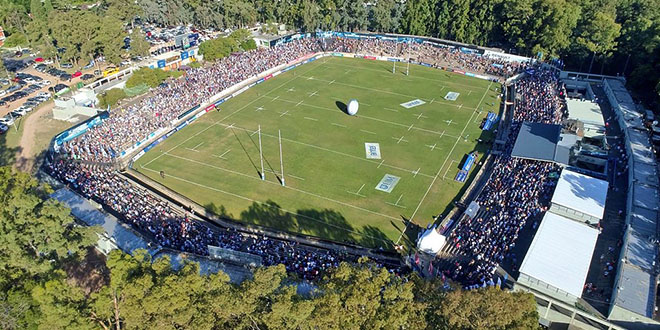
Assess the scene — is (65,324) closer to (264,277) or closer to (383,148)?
(264,277)

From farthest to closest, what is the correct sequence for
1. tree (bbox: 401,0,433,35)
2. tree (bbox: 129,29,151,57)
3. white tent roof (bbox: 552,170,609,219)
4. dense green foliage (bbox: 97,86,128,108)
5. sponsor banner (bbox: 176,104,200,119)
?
tree (bbox: 401,0,433,35) → tree (bbox: 129,29,151,57) → dense green foliage (bbox: 97,86,128,108) → sponsor banner (bbox: 176,104,200,119) → white tent roof (bbox: 552,170,609,219)

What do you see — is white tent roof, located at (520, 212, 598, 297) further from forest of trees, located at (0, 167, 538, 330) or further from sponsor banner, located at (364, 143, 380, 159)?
sponsor banner, located at (364, 143, 380, 159)

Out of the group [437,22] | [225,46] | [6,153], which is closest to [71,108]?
[6,153]

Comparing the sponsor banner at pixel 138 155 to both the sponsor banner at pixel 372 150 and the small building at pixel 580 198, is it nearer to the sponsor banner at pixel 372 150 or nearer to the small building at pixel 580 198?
the sponsor banner at pixel 372 150

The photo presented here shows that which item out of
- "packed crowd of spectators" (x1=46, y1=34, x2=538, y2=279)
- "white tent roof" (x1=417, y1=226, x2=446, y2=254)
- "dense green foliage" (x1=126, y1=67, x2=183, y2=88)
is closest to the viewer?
"white tent roof" (x1=417, y1=226, x2=446, y2=254)

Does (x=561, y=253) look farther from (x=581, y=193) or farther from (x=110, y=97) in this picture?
(x=110, y=97)

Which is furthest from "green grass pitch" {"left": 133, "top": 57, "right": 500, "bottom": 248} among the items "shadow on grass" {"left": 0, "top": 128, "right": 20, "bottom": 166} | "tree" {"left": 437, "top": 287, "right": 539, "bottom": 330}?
"tree" {"left": 437, "top": 287, "right": 539, "bottom": 330}

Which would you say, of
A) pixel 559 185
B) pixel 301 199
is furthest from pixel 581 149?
pixel 301 199
